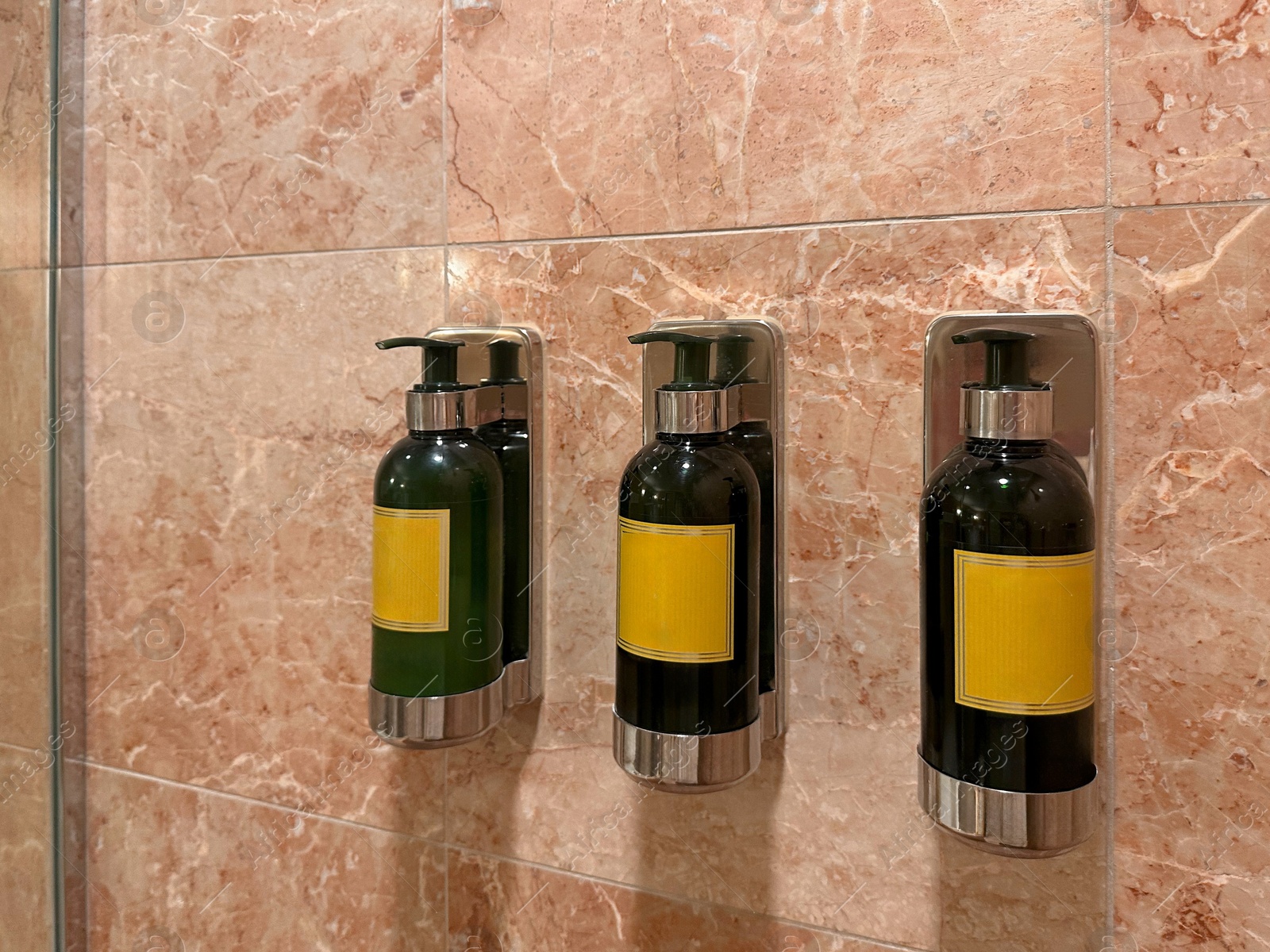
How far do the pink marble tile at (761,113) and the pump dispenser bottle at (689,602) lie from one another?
0.16 meters

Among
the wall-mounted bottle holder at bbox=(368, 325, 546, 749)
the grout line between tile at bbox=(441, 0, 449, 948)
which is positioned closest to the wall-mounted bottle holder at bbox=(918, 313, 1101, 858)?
the wall-mounted bottle holder at bbox=(368, 325, 546, 749)

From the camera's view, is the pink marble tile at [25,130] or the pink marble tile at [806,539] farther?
the pink marble tile at [25,130]

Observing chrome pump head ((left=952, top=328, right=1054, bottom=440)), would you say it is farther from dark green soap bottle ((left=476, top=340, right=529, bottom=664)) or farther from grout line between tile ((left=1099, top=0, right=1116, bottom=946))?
dark green soap bottle ((left=476, top=340, right=529, bottom=664))

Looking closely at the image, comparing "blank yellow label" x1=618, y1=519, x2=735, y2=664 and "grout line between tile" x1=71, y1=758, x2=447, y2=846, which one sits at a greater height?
"blank yellow label" x1=618, y1=519, x2=735, y2=664

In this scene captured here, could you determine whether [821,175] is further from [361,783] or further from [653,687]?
[361,783]

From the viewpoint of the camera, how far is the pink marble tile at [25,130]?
0.79 meters

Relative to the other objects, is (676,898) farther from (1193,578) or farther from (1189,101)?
(1189,101)

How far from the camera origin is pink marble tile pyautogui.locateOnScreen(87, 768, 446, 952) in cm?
79

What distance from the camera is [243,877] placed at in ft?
2.76

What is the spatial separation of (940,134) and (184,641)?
0.79m

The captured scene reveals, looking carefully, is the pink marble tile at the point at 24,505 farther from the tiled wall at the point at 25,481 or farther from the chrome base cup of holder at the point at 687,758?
Result: the chrome base cup of holder at the point at 687,758

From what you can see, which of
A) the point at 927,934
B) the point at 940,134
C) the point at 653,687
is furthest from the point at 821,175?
the point at 927,934

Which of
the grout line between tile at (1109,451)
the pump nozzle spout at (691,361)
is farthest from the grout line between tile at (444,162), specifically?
the grout line between tile at (1109,451)

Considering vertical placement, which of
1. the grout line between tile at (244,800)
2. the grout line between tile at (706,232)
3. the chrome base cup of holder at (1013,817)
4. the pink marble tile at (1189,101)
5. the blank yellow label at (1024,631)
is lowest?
the grout line between tile at (244,800)
